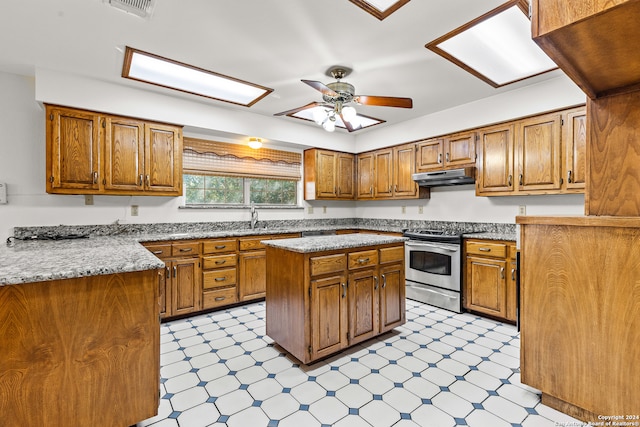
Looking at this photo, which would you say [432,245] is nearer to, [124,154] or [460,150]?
[460,150]

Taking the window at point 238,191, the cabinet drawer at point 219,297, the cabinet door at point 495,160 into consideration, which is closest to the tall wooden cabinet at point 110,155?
the window at point 238,191

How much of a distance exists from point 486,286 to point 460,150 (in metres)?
1.69

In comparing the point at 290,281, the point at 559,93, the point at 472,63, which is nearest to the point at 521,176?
the point at 559,93

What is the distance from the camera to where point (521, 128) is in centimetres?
331

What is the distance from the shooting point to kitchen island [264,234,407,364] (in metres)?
2.22

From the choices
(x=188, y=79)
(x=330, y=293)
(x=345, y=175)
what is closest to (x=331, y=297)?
(x=330, y=293)

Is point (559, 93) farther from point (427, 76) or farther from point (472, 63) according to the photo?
point (427, 76)

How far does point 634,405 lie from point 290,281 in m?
1.97

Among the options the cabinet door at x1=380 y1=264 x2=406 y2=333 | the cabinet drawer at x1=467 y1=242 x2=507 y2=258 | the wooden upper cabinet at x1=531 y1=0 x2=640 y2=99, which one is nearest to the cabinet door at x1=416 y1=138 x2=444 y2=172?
the cabinet drawer at x1=467 y1=242 x2=507 y2=258

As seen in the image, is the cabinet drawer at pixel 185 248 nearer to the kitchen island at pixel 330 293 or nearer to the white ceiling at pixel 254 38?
the kitchen island at pixel 330 293

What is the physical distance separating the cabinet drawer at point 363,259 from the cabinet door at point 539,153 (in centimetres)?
197

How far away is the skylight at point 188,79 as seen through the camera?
8.97ft

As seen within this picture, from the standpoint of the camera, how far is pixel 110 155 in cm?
314

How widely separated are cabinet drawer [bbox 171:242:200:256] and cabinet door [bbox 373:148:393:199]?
2.87m
